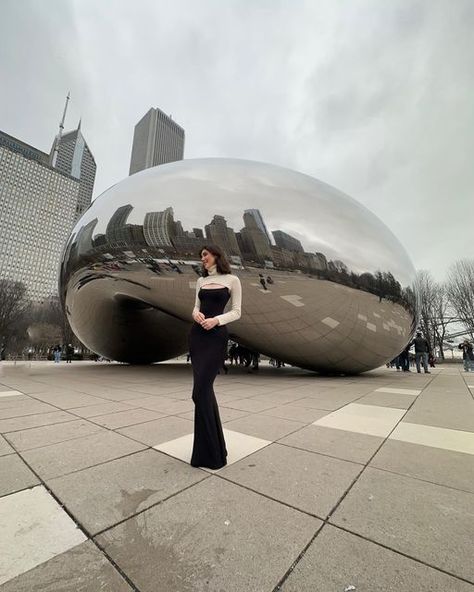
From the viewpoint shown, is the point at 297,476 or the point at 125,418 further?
the point at 125,418

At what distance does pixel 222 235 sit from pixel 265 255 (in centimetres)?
111

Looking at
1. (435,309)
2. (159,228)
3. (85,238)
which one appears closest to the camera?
(159,228)

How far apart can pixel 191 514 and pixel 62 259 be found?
9.77 metres

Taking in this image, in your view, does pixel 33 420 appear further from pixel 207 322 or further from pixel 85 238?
pixel 85 238

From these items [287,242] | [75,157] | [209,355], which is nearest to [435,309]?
[287,242]

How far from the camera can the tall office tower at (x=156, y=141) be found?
140000mm

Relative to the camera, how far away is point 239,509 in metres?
1.74

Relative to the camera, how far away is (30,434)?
309cm

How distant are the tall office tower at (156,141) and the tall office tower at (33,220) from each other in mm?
41047

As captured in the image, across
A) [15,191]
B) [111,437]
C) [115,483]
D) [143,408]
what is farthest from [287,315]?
[15,191]

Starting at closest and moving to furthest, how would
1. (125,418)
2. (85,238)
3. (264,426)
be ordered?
(264,426), (125,418), (85,238)

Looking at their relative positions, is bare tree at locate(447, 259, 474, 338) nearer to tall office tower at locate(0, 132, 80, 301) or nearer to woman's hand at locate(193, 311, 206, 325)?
woman's hand at locate(193, 311, 206, 325)

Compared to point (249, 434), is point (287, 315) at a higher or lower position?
higher

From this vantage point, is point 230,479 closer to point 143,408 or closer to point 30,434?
point 30,434
